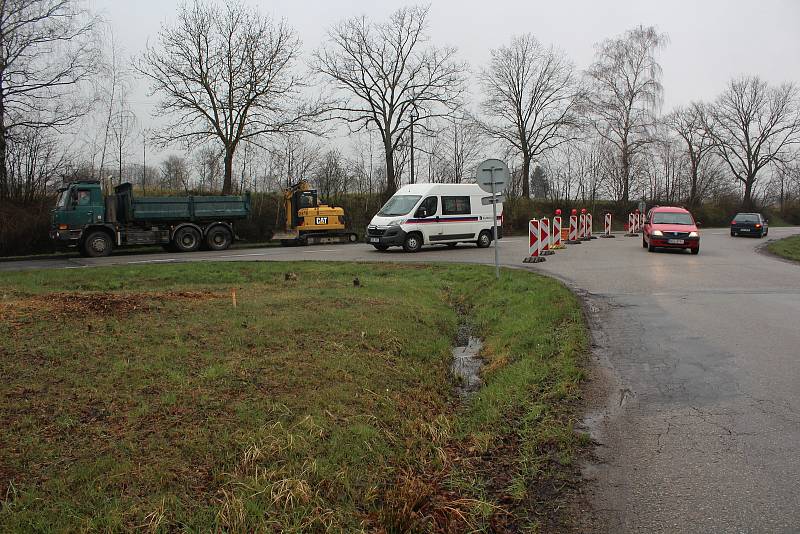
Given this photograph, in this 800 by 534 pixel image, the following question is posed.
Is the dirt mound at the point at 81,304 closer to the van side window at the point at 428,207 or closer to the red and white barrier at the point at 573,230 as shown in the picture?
the van side window at the point at 428,207

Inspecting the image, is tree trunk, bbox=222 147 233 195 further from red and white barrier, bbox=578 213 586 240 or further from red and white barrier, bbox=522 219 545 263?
red and white barrier, bbox=522 219 545 263

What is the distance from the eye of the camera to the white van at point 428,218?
72.6ft

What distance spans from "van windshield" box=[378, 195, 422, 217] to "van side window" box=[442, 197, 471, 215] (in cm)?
117

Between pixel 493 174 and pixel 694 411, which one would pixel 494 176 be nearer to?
pixel 493 174

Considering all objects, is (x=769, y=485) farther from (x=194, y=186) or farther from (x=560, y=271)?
(x=194, y=186)

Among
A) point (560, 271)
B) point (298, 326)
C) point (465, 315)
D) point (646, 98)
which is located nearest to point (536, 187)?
point (646, 98)

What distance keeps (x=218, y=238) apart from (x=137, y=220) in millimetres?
3242

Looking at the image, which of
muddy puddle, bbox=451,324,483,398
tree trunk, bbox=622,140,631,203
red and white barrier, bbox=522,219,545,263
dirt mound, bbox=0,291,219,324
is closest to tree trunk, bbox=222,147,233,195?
red and white barrier, bbox=522,219,545,263

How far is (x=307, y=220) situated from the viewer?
92.0 feet

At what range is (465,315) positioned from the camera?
1099 centimetres

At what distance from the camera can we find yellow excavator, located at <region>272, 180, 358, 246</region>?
28.0 meters

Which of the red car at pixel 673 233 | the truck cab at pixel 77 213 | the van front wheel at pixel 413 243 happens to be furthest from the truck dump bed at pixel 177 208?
the red car at pixel 673 233

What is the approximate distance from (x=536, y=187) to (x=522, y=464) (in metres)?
47.6

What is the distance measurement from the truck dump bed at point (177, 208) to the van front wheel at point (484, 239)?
1023 cm
